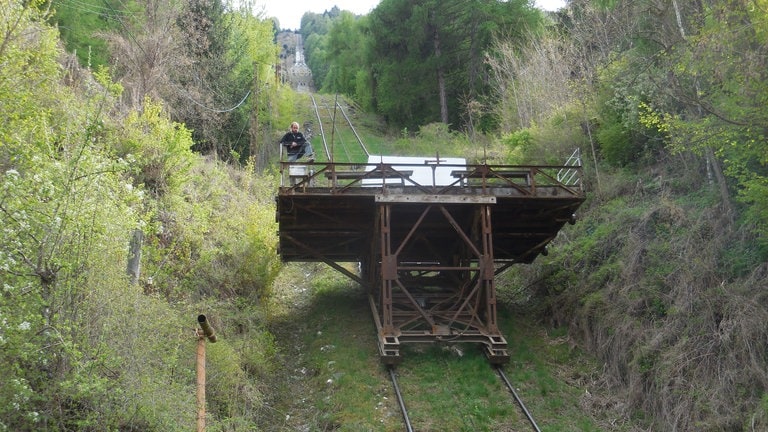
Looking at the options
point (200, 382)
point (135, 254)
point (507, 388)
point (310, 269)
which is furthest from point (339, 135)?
point (200, 382)

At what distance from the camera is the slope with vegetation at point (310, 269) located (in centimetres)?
884

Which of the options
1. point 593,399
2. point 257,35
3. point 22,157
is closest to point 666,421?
point 593,399

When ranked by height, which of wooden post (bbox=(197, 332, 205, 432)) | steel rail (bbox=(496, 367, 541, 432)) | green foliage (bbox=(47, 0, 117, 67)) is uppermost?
green foliage (bbox=(47, 0, 117, 67))

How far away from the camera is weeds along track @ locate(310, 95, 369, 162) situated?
3703 centimetres

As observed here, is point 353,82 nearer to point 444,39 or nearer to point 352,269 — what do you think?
point 444,39

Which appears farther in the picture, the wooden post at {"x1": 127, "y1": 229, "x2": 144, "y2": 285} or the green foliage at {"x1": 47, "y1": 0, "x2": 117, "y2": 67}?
the green foliage at {"x1": 47, "y1": 0, "x2": 117, "y2": 67}

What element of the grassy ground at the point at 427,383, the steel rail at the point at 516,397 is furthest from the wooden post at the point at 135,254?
the steel rail at the point at 516,397

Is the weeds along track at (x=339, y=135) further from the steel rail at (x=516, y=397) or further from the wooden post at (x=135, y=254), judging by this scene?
the wooden post at (x=135, y=254)

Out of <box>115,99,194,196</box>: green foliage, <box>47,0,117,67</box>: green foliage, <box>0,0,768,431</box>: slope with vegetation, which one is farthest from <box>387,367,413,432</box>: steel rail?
<box>47,0,117,67</box>: green foliage

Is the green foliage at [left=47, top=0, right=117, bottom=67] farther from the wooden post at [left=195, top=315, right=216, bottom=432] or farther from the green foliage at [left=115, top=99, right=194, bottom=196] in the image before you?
the wooden post at [left=195, top=315, right=216, bottom=432]

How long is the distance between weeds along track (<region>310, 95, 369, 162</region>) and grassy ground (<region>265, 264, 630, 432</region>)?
14.5m

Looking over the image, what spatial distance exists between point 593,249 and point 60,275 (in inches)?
460

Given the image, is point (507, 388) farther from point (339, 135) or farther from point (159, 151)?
point (339, 135)

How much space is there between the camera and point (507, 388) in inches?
514
